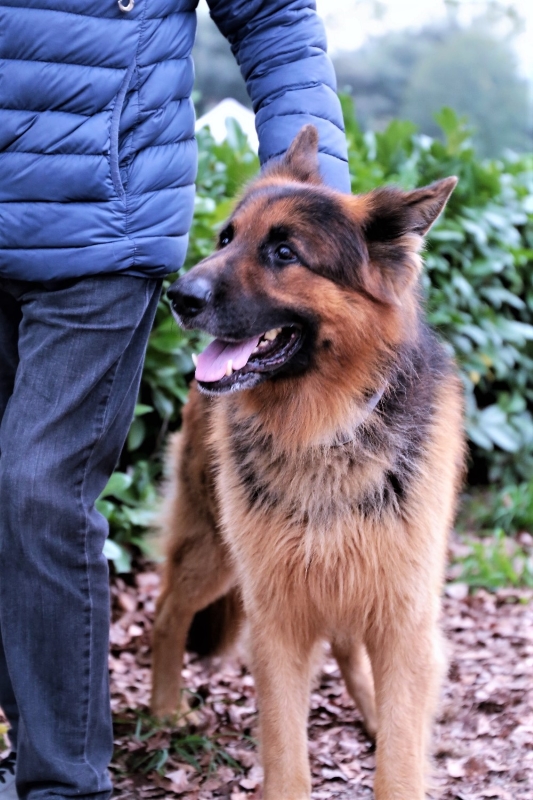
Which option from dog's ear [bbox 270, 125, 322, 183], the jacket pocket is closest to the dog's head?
dog's ear [bbox 270, 125, 322, 183]

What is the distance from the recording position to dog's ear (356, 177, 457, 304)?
2.81 metres

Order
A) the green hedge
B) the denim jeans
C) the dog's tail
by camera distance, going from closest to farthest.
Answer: the denim jeans < the dog's tail < the green hedge

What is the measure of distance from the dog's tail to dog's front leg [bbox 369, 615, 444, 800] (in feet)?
3.63

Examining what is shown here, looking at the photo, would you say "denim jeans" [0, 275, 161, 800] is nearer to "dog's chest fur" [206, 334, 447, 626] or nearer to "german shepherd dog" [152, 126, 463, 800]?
"german shepherd dog" [152, 126, 463, 800]

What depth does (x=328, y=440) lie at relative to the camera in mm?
2975

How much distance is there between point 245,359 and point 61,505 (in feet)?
2.24

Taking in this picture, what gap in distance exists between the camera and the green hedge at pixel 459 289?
498 cm

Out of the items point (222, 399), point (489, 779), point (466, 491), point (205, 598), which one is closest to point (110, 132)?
point (222, 399)

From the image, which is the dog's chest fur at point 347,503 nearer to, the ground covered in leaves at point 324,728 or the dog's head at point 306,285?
the dog's head at point 306,285

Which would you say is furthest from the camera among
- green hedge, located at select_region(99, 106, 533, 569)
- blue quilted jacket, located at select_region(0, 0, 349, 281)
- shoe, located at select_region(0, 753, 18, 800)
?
green hedge, located at select_region(99, 106, 533, 569)

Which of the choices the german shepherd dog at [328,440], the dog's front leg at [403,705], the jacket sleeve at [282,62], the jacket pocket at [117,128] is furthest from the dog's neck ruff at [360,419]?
the jacket pocket at [117,128]

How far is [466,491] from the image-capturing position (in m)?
7.06

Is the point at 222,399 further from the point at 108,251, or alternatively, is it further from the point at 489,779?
the point at 489,779

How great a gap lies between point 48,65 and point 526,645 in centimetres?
382
